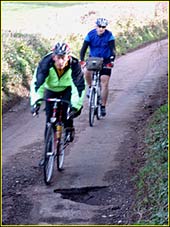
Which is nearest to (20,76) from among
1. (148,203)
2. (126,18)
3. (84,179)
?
(84,179)

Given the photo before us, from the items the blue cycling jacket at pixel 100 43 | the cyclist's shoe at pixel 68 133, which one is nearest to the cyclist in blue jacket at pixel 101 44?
the blue cycling jacket at pixel 100 43

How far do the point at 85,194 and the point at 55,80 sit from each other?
1650 mm

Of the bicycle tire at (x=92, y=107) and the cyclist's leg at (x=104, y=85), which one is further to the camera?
the cyclist's leg at (x=104, y=85)

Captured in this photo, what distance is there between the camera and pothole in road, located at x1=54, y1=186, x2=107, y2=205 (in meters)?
7.18

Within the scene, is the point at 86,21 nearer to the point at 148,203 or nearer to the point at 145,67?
the point at 145,67

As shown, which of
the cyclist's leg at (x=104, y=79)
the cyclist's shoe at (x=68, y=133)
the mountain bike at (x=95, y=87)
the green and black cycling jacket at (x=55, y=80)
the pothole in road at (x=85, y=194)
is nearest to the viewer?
the pothole in road at (x=85, y=194)

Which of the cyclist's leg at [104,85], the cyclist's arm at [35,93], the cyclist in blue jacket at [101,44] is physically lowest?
the cyclist's leg at [104,85]

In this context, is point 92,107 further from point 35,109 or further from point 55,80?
point 35,109

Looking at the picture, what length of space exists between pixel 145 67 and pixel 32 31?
15.5 feet

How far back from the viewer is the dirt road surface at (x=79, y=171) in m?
6.73

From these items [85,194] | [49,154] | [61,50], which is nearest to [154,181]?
[85,194]

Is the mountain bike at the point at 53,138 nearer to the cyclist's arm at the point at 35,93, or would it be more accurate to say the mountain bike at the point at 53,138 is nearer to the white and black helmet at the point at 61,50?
the cyclist's arm at the point at 35,93

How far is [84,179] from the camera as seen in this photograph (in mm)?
7926

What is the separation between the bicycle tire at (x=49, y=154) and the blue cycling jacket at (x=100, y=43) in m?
3.65
